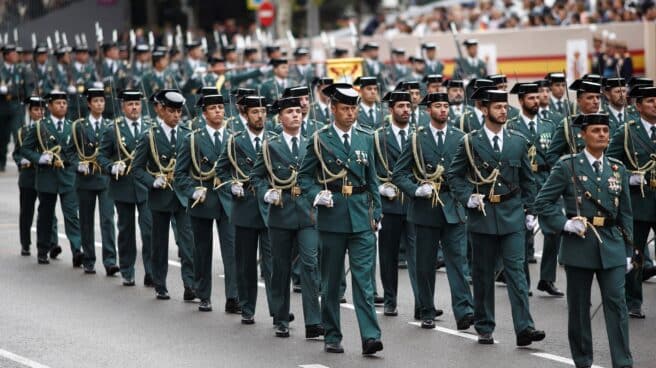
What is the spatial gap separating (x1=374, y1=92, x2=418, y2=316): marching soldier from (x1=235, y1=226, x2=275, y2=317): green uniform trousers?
1161 millimetres

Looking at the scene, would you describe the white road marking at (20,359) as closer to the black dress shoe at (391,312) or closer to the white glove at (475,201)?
the black dress shoe at (391,312)

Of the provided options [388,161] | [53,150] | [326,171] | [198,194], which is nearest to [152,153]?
[198,194]

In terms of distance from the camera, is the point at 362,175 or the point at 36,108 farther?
the point at 36,108

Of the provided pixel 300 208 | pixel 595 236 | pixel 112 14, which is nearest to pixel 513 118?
pixel 300 208

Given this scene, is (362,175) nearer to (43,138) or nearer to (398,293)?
(398,293)

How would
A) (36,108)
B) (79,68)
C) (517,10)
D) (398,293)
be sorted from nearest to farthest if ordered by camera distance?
(398,293) → (36,108) → (79,68) → (517,10)

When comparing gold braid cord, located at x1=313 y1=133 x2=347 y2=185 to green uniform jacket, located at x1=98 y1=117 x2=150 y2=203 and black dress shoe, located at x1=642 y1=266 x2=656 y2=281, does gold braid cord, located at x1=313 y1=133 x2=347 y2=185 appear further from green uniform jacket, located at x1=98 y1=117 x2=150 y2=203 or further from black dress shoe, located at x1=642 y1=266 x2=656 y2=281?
black dress shoe, located at x1=642 y1=266 x2=656 y2=281

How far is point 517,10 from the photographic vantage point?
33188 mm

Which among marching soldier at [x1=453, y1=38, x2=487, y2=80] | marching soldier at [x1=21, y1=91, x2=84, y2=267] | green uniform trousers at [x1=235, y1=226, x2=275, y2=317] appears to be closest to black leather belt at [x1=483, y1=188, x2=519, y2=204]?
green uniform trousers at [x1=235, y1=226, x2=275, y2=317]

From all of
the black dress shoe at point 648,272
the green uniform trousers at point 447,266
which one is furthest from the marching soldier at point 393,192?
the black dress shoe at point 648,272

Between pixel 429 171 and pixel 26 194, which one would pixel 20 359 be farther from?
pixel 26 194

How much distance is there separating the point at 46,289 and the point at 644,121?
637 centimetres

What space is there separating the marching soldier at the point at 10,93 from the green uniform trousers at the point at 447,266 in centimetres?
1534

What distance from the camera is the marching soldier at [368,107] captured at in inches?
683
